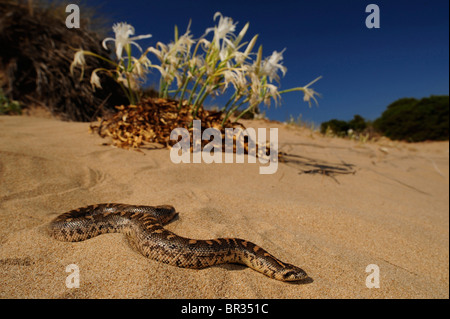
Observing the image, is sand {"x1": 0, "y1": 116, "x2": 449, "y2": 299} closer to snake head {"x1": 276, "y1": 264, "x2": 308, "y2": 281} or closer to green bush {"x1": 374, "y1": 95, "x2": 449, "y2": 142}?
snake head {"x1": 276, "y1": 264, "x2": 308, "y2": 281}

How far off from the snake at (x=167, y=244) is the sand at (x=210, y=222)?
89 mm

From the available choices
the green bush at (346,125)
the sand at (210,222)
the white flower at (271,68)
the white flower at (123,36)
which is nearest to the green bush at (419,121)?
the green bush at (346,125)

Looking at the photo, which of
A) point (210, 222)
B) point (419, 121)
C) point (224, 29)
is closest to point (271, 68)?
point (224, 29)

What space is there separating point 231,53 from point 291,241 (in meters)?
3.21

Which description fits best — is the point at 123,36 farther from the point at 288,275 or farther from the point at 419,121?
the point at 419,121

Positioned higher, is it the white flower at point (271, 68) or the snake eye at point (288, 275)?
the white flower at point (271, 68)

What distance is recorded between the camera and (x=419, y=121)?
2294 cm

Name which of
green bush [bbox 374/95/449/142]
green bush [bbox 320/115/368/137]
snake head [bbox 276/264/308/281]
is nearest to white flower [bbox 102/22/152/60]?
snake head [bbox 276/264/308/281]

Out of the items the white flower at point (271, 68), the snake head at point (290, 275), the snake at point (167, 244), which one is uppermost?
the white flower at point (271, 68)

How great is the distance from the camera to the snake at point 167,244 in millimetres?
2461

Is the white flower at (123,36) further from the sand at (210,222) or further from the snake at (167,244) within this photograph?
the snake at (167,244)

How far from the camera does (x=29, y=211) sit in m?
3.00
